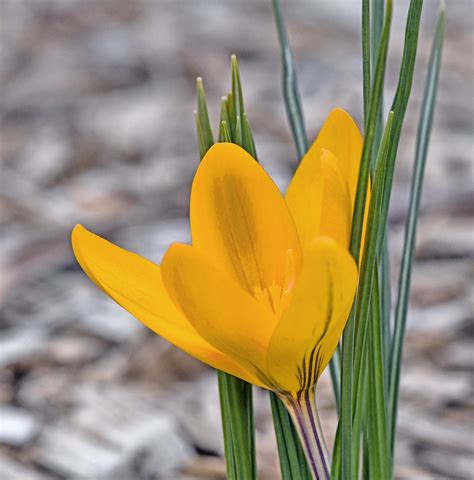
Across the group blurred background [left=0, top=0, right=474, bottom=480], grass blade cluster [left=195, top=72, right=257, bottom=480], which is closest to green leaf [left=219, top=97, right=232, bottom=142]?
grass blade cluster [left=195, top=72, right=257, bottom=480]

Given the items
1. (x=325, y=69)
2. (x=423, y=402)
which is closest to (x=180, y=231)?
(x=423, y=402)

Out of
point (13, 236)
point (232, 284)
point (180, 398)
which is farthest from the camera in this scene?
point (13, 236)

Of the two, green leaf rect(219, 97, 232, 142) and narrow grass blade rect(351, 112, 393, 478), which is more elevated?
green leaf rect(219, 97, 232, 142)

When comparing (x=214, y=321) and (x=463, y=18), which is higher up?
(x=463, y=18)

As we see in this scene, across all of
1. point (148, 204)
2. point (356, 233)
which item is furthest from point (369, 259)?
point (148, 204)

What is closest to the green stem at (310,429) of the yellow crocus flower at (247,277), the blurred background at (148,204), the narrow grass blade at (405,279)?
the yellow crocus flower at (247,277)

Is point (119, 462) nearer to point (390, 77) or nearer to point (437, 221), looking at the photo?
point (437, 221)

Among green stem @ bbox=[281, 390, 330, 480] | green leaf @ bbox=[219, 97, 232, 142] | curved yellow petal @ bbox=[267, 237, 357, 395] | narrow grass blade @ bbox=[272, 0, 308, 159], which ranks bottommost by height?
green stem @ bbox=[281, 390, 330, 480]

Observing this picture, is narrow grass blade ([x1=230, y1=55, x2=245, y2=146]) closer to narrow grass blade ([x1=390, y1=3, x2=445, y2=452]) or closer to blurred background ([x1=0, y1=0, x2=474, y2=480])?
narrow grass blade ([x1=390, y1=3, x2=445, y2=452])
